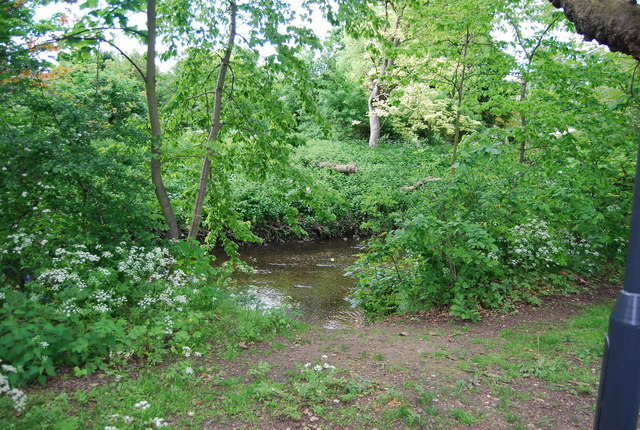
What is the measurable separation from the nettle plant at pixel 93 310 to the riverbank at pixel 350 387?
22cm

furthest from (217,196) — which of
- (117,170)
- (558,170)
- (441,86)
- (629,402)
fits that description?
(629,402)

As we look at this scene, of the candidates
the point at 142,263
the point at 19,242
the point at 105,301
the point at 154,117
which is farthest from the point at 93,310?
the point at 154,117

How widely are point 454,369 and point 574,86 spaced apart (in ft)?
17.9

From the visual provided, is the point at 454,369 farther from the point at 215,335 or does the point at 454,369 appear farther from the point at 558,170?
the point at 558,170

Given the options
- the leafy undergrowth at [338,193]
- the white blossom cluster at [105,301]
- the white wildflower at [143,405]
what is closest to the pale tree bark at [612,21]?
the leafy undergrowth at [338,193]

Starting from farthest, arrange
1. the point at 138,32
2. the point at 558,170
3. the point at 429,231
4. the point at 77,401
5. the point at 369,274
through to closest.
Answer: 1. the point at 369,274
2. the point at 558,170
3. the point at 429,231
4. the point at 138,32
5. the point at 77,401

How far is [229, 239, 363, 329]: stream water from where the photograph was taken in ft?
25.7

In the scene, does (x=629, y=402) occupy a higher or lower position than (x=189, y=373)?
higher

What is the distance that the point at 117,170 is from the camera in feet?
14.9

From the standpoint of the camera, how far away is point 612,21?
2959mm

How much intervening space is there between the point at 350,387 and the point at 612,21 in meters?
3.56

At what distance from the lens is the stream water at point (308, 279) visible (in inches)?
309

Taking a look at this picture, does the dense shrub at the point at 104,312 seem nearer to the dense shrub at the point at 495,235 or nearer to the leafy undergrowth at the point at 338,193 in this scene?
the leafy undergrowth at the point at 338,193

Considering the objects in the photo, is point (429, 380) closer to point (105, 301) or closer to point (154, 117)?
point (105, 301)
